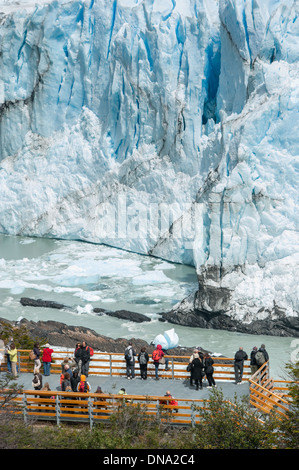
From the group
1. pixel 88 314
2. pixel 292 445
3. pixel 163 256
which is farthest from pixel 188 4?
pixel 292 445

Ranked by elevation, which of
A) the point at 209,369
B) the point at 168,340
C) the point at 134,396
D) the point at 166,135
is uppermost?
the point at 166,135

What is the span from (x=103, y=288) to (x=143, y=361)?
13615 millimetres

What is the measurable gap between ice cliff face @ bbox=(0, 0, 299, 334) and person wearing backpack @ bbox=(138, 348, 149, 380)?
30.4ft

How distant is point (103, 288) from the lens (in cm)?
2620

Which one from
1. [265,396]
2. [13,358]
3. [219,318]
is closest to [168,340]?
[219,318]

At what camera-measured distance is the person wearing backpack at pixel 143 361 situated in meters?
12.7

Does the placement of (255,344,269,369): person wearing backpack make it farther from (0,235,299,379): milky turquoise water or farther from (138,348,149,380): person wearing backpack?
(0,235,299,379): milky turquoise water

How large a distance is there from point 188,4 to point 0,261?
16.1 m

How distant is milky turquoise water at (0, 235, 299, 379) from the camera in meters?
20.8

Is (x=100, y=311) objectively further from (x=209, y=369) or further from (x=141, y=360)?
(x=209, y=369)

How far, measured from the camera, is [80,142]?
A: 35.0 meters

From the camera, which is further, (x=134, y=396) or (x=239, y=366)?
(x=239, y=366)

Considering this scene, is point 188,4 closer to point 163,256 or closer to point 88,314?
point 163,256

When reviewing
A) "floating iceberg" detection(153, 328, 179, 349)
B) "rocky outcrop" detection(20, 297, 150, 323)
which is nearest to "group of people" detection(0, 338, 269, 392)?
"floating iceberg" detection(153, 328, 179, 349)
